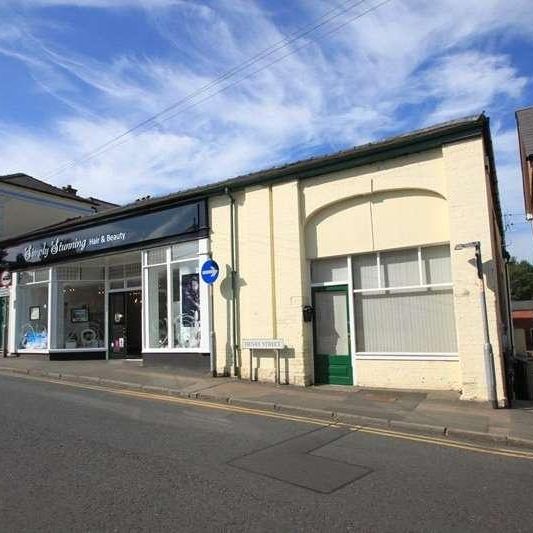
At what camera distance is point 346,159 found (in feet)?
40.0

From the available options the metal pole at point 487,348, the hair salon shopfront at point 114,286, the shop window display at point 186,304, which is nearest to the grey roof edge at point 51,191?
the hair salon shopfront at point 114,286

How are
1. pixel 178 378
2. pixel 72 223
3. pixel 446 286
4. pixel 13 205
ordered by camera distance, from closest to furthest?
pixel 446 286 → pixel 178 378 → pixel 72 223 → pixel 13 205

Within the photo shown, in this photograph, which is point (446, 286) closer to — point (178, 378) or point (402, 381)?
point (402, 381)

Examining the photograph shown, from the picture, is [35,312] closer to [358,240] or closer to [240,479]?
[358,240]

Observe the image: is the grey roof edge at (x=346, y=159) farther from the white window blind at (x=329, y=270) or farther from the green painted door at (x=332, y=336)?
the green painted door at (x=332, y=336)

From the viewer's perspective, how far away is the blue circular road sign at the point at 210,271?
44.0ft

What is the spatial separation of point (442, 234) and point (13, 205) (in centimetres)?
2040

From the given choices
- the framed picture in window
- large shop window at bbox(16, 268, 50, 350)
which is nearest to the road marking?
the framed picture in window

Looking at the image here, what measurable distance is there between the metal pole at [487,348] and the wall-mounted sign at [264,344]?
4391 millimetres

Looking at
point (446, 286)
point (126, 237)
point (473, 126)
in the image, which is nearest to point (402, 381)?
point (446, 286)

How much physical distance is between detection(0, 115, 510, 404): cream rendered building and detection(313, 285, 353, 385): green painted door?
0.03 metres

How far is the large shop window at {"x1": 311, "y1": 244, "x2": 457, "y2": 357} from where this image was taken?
449 inches

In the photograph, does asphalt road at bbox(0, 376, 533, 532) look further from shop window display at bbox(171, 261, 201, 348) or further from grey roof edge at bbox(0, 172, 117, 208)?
grey roof edge at bbox(0, 172, 117, 208)

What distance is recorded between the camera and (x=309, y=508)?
16.4 ft
